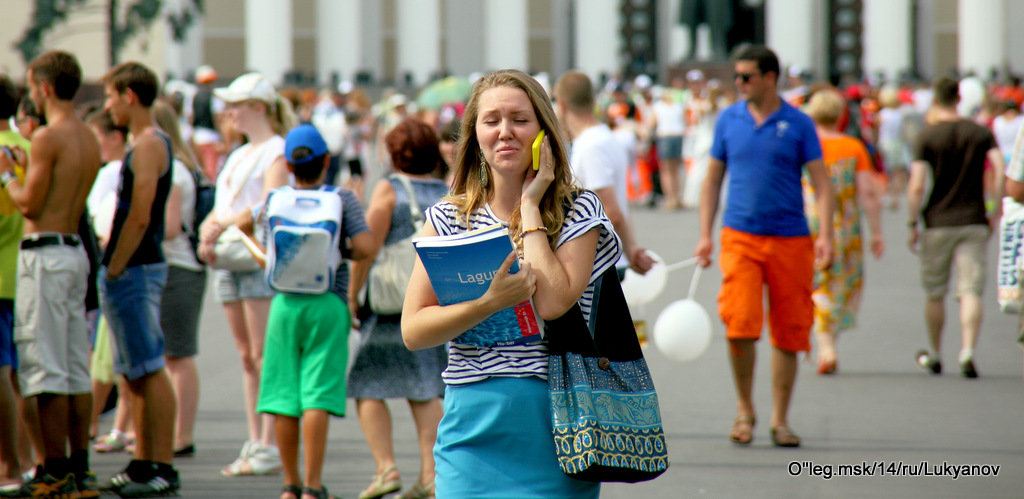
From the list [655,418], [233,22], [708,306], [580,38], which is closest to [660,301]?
[708,306]

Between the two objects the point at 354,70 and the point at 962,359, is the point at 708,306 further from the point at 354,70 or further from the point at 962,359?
the point at 354,70

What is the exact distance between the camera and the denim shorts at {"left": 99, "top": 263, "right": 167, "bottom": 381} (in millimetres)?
6117

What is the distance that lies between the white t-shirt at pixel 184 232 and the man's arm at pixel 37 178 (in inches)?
38.9

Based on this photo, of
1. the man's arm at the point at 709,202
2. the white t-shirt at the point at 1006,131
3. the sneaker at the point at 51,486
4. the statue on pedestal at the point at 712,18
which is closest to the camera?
the sneaker at the point at 51,486

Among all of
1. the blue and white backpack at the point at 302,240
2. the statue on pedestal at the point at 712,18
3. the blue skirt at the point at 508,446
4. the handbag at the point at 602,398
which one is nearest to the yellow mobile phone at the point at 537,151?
the handbag at the point at 602,398

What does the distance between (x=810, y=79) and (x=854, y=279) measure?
32.2 metres

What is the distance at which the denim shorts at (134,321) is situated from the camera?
612 cm

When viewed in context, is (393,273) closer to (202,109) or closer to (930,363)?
(930,363)

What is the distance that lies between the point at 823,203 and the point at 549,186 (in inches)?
160

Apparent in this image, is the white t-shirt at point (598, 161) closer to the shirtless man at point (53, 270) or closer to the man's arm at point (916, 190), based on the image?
the shirtless man at point (53, 270)

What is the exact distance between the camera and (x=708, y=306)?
12.2 meters

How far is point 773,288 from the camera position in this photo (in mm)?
6977

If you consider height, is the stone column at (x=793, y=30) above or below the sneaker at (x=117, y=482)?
above

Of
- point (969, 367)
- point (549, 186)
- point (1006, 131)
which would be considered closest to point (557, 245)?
point (549, 186)
